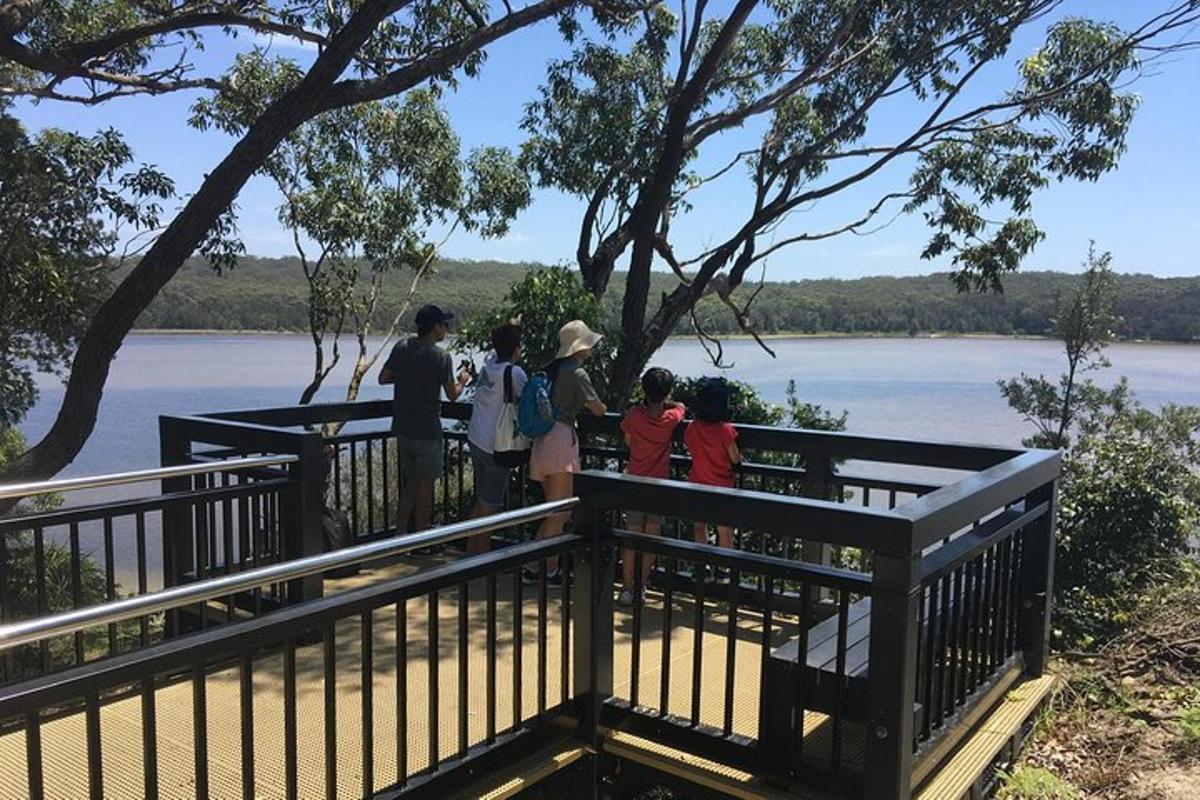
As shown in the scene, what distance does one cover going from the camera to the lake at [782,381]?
22375mm

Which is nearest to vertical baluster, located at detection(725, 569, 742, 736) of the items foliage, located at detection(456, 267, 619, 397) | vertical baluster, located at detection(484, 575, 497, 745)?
vertical baluster, located at detection(484, 575, 497, 745)

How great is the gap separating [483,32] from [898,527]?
7637mm

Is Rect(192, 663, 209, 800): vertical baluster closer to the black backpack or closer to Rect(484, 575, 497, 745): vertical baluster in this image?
Rect(484, 575, 497, 745): vertical baluster

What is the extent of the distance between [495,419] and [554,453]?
0.54 metres

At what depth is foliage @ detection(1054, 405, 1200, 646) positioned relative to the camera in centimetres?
605

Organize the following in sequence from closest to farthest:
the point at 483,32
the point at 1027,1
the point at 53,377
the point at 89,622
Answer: the point at 89,622, the point at 483,32, the point at 1027,1, the point at 53,377

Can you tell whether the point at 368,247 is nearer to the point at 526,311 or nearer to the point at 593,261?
the point at 593,261

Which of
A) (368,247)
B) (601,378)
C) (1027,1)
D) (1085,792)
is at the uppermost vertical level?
(1027,1)

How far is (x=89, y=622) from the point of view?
190 centimetres

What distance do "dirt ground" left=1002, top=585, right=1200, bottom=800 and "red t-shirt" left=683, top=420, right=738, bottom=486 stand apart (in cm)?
194

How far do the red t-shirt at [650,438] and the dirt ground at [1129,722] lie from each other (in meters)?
2.26

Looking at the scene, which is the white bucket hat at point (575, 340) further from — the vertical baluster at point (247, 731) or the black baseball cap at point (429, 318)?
the vertical baluster at point (247, 731)

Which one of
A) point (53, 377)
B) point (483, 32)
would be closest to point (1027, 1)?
point (483, 32)

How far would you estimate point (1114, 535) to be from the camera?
747 centimetres
